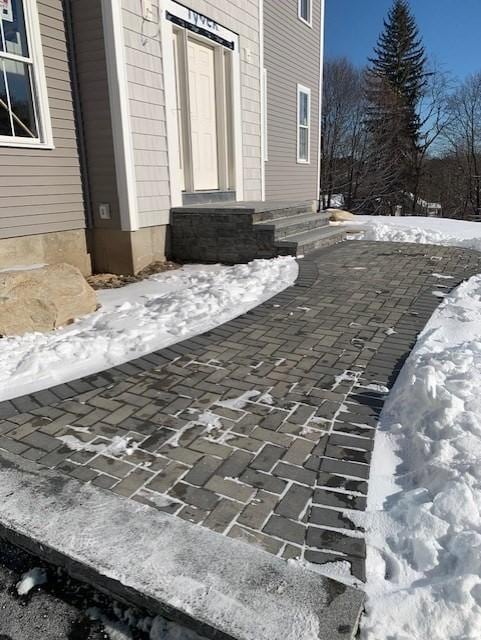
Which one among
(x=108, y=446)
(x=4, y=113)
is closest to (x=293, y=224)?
(x=4, y=113)

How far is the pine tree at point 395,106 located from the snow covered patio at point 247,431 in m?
23.6

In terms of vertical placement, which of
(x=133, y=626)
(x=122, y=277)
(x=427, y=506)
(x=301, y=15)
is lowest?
(x=133, y=626)

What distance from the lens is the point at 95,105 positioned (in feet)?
18.9

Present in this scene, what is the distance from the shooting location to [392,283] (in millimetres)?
5332

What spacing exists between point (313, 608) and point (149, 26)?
6589 mm

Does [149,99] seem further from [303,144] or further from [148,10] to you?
[303,144]

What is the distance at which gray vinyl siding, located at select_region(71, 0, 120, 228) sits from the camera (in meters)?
5.46

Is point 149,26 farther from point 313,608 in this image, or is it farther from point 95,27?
point 313,608

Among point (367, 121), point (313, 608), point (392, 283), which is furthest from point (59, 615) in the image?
point (367, 121)

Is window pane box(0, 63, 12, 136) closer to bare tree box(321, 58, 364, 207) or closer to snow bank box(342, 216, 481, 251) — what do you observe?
snow bank box(342, 216, 481, 251)

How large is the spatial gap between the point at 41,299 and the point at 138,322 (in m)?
0.83

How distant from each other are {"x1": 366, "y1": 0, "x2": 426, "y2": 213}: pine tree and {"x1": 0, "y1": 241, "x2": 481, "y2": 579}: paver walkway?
2353 centimetres

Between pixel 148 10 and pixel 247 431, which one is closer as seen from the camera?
pixel 247 431

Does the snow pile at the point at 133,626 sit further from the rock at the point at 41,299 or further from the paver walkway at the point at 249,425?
the rock at the point at 41,299
